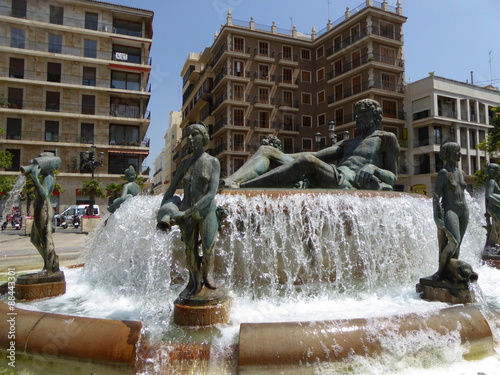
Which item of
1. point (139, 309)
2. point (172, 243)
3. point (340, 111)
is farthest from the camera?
point (340, 111)

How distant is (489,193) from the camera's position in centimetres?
692

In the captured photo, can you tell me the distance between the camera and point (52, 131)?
3488 centimetres

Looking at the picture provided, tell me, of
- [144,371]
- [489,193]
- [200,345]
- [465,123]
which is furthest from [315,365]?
[465,123]

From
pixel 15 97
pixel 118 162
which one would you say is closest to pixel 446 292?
pixel 118 162

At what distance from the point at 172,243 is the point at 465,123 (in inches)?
1517

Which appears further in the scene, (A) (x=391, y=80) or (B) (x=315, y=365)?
(A) (x=391, y=80)

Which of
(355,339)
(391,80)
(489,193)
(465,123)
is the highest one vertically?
(391,80)

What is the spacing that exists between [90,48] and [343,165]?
120 feet

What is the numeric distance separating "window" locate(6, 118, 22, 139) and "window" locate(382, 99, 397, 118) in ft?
109

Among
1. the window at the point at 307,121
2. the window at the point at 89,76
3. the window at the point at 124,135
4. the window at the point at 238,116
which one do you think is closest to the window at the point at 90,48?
the window at the point at 89,76

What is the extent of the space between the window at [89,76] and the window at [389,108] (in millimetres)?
27589

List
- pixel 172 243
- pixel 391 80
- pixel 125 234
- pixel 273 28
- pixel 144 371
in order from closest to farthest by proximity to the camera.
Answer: pixel 144 371
pixel 172 243
pixel 125 234
pixel 391 80
pixel 273 28

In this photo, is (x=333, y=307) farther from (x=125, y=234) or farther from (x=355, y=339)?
(x=125, y=234)

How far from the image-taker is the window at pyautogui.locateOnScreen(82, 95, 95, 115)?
3559 cm
